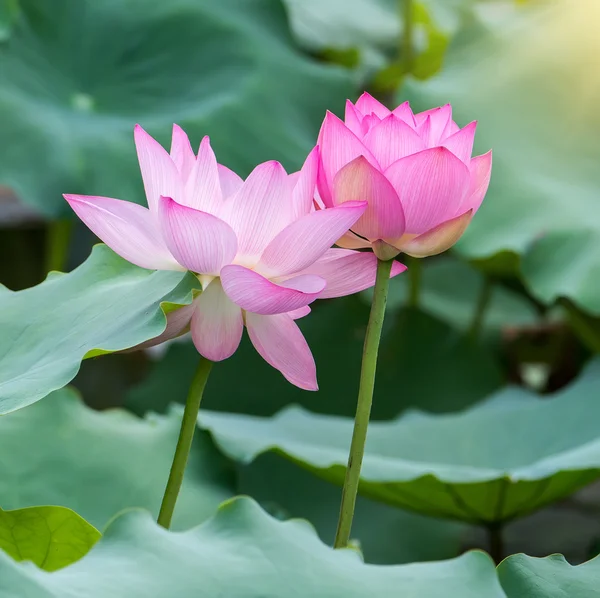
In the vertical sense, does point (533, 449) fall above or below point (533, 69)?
below

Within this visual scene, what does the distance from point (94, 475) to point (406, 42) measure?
1333 millimetres

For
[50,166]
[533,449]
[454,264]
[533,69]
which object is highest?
[533,69]

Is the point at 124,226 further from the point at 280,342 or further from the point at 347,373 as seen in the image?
the point at 347,373

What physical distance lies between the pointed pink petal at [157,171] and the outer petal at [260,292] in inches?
2.5

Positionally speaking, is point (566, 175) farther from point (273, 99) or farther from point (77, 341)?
point (77, 341)

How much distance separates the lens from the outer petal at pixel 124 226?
49 centimetres

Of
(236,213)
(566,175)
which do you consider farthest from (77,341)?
(566,175)

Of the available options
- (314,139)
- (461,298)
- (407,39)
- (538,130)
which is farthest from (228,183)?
(461,298)

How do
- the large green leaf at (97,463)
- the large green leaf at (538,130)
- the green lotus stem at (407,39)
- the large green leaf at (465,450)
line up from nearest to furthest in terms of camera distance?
the large green leaf at (97,463) → the large green leaf at (465,450) → the large green leaf at (538,130) → the green lotus stem at (407,39)

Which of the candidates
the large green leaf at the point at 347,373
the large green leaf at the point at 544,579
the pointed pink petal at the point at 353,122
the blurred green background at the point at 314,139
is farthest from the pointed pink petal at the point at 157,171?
the large green leaf at the point at 347,373

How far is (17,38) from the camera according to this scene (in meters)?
1.48

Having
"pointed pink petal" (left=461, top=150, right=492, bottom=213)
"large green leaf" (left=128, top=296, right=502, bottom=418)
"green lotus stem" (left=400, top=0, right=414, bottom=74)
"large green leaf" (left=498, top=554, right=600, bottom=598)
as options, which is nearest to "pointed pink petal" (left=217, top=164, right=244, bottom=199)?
"pointed pink petal" (left=461, top=150, right=492, bottom=213)

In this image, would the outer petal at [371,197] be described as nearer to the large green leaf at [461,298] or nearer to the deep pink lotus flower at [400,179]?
the deep pink lotus flower at [400,179]

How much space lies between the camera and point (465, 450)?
44.5 inches
